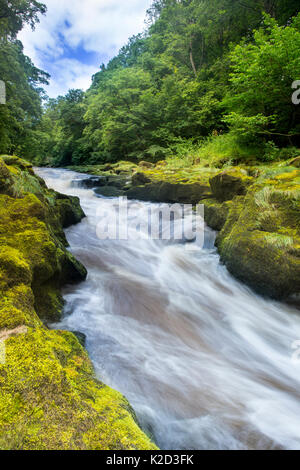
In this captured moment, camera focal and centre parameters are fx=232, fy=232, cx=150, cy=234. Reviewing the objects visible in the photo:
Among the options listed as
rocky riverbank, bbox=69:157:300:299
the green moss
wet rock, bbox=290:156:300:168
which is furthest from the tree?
the green moss

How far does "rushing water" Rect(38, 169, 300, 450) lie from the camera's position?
6.27 feet

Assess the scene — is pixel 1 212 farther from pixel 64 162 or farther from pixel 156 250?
pixel 64 162

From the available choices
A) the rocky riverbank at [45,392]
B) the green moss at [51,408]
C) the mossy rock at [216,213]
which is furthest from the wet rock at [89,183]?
the green moss at [51,408]

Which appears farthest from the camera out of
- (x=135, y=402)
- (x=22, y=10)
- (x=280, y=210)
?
(x=22, y=10)

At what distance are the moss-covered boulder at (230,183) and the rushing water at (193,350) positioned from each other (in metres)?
2.24

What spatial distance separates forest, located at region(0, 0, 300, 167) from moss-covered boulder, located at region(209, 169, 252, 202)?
1.84m

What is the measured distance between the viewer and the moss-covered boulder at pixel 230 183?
6098 mm

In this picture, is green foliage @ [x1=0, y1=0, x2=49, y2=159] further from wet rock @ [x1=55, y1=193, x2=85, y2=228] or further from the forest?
wet rock @ [x1=55, y1=193, x2=85, y2=228]

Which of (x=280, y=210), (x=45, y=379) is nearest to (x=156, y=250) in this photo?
(x=280, y=210)

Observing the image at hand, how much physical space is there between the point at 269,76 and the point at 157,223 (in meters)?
5.42

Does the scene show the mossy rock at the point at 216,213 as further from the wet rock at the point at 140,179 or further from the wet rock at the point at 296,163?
the wet rock at the point at 140,179

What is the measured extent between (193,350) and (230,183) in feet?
15.5

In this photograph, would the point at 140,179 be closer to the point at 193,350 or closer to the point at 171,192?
the point at 171,192
